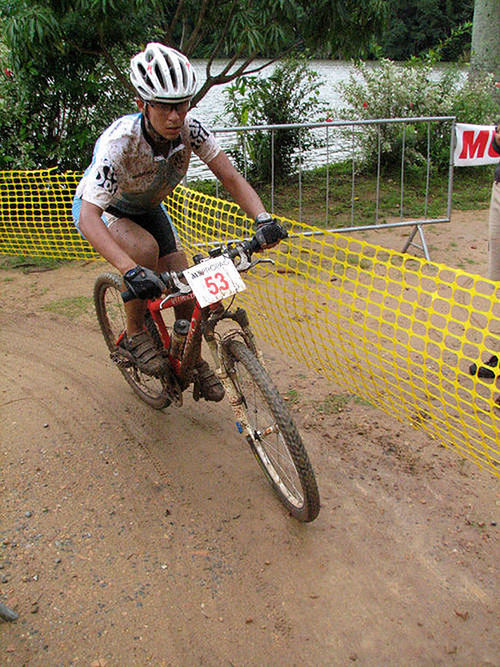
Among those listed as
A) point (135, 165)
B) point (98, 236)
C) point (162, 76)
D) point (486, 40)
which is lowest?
point (98, 236)

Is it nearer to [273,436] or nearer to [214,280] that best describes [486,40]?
[214,280]

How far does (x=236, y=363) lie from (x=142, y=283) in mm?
671

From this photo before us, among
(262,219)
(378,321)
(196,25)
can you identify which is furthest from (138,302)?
(196,25)

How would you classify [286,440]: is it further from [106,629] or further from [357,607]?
[106,629]

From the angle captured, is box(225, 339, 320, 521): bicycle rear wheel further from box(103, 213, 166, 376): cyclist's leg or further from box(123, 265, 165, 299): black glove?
box(103, 213, 166, 376): cyclist's leg

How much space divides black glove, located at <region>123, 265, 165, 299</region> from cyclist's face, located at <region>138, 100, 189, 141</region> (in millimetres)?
786

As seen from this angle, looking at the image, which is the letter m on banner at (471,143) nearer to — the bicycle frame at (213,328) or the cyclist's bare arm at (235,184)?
the cyclist's bare arm at (235,184)

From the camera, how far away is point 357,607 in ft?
7.95

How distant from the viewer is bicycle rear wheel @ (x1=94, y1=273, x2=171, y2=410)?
3.67 meters

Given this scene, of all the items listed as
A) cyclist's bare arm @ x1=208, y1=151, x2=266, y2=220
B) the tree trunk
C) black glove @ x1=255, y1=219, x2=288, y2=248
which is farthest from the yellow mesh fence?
the tree trunk

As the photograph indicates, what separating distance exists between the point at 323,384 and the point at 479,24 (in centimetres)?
1040

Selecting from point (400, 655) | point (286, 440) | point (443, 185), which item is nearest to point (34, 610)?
point (286, 440)

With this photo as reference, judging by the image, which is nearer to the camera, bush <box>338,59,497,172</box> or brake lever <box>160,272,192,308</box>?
brake lever <box>160,272,192,308</box>

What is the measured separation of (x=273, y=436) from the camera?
2969 mm
